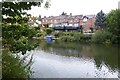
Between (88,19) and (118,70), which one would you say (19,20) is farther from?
(88,19)

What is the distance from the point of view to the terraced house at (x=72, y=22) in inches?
2312

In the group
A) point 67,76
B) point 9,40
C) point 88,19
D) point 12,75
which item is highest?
point 88,19

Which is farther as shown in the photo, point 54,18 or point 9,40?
point 54,18

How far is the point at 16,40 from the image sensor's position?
816 centimetres

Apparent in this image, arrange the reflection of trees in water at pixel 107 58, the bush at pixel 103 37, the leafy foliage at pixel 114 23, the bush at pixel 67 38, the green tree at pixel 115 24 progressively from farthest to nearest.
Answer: the bush at pixel 67 38 → the leafy foliage at pixel 114 23 → the green tree at pixel 115 24 → the bush at pixel 103 37 → the reflection of trees in water at pixel 107 58

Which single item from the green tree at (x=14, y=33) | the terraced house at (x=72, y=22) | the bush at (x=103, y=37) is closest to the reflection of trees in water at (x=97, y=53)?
the bush at (x=103, y=37)

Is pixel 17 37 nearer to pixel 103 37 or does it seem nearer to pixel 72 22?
pixel 103 37

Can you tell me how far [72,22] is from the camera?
6353 centimetres

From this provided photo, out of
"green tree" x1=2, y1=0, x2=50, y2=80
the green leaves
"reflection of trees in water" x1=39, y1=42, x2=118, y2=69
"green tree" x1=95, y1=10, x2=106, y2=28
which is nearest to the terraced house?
"green tree" x1=95, y1=10, x2=106, y2=28

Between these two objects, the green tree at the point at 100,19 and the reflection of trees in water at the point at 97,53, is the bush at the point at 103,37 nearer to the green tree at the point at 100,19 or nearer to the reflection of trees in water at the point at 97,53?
the reflection of trees in water at the point at 97,53

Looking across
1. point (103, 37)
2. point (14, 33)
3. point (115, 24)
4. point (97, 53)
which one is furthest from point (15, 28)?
point (115, 24)

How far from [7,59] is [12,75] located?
29.1 inches

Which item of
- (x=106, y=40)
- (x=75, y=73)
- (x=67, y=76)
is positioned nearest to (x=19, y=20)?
(x=67, y=76)

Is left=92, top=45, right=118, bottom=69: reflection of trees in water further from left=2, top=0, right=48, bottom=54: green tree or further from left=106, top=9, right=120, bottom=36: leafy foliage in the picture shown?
left=106, top=9, right=120, bottom=36: leafy foliage
